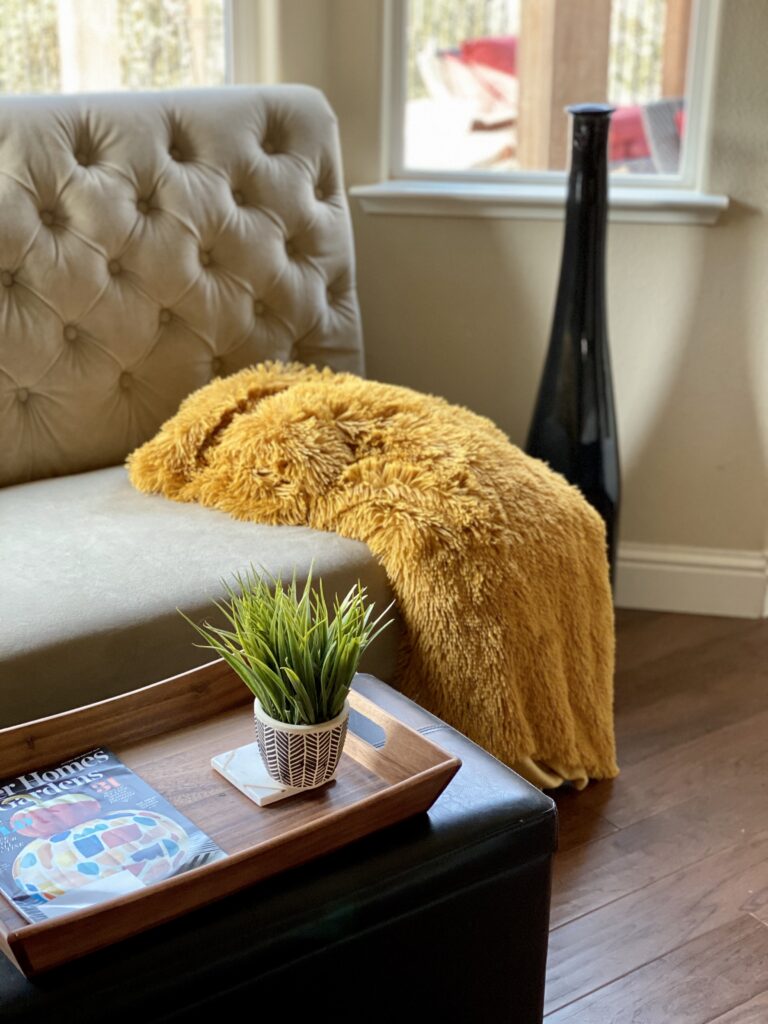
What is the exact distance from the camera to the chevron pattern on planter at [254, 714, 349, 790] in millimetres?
1141

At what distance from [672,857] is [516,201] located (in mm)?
1244

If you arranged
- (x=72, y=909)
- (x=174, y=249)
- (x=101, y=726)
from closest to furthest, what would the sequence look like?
(x=72, y=909) → (x=101, y=726) → (x=174, y=249)

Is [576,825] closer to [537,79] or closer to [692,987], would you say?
[692,987]

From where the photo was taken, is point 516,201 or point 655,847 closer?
point 655,847

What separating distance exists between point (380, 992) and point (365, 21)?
178cm

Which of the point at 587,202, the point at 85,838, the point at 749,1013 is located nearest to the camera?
the point at 85,838

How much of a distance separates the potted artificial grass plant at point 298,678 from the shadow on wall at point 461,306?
132cm

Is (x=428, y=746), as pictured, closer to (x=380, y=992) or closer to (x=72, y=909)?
(x=380, y=992)

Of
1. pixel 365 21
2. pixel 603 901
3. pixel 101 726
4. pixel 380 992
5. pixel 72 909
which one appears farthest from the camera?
pixel 365 21

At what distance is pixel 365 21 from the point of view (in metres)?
2.27

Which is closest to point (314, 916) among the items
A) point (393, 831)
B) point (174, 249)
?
point (393, 831)

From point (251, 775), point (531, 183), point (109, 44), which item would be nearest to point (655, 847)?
point (251, 775)

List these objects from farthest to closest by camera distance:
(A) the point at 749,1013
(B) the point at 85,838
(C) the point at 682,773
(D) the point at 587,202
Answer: (D) the point at 587,202 < (C) the point at 682,773 < (A) the point at 749,1013 < (B) the point at 85,838

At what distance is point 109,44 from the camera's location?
223 centimetres
